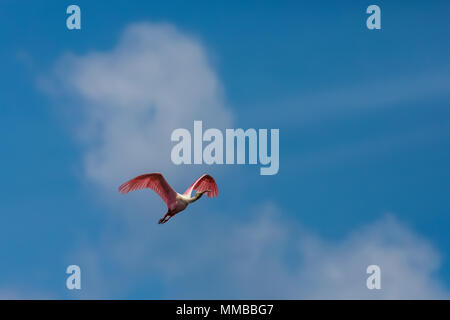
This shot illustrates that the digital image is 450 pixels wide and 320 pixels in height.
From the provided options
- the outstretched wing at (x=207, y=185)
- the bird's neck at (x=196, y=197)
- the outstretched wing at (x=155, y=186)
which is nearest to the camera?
the outstretched wing at (x=155, y=186)

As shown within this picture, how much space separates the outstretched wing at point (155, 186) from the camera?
2397cm

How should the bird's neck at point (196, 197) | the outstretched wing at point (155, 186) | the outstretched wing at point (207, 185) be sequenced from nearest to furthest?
the outstretched wing at point (155, 186) < the bird's neck at point (196, 197) < the outstretched wing at point (207, 185)

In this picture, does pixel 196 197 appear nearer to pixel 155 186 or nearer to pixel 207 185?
pixel 207 185

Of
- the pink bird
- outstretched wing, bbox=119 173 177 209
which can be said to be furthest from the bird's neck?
outstretched wing, bbox=119 173 177 209

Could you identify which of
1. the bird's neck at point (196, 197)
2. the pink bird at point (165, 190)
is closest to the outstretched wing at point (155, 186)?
the pink bird at point (165, 190)

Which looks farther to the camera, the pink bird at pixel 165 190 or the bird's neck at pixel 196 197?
the bird's neck at pixel 196 197

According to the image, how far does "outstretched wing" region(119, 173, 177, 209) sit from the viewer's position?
78.6ft

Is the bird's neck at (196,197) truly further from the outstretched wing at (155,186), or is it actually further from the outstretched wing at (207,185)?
the outstretched wing at (155,186)

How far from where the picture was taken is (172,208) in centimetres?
2477

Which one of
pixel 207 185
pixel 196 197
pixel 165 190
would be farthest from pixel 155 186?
pixel 207 185

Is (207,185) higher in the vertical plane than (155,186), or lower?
higher

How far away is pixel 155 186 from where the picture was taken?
24609mm
